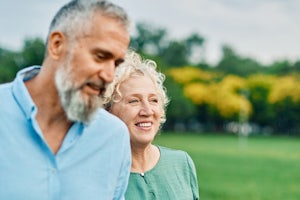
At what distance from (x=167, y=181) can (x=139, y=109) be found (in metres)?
0.41

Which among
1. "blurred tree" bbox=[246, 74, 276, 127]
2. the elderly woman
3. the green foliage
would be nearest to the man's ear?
the elderly woman

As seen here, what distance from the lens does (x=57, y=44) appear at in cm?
226

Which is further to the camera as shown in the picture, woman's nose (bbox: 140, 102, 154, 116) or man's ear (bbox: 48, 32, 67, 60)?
woman's nose (bbox: 140, 102, 154, 116)

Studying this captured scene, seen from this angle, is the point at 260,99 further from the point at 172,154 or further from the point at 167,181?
the point at 167,181

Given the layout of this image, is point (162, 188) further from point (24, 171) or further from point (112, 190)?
point (24, 171)

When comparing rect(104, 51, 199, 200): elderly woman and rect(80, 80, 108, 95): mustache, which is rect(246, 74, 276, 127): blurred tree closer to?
rect(104, 51, 199, 200): elderly woman

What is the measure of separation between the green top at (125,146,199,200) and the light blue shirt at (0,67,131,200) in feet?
1.67

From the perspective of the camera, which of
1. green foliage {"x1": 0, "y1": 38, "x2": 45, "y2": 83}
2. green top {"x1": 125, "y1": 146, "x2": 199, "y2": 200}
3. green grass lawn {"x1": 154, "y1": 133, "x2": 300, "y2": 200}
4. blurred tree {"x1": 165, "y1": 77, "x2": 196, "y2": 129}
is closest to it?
green top {"x1": 125, "y1": 146, "x2": 199, "y2": 200}

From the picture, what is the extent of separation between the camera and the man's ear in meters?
2.25

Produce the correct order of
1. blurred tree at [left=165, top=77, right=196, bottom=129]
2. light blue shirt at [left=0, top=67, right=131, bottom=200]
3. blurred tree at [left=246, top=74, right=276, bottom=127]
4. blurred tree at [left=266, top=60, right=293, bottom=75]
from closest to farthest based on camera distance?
light blue shirt at [left=0, top=67, right=131, bottom=200] → blurred tree at [left=165, top=77, right=196, bottom=129] → blurred tree at [left=246, top=74, right=276, bottom=127] → blurred tree at [left=266, top=60, right=293, bottom=75]

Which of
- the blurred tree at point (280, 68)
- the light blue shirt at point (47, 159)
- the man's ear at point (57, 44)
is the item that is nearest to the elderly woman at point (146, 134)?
the light blue shirt at point (47, 159)

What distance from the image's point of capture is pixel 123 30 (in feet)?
7.43

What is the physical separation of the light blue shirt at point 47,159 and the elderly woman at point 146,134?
573mm

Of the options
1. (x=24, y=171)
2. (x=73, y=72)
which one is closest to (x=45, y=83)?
(x=73, y=72)
